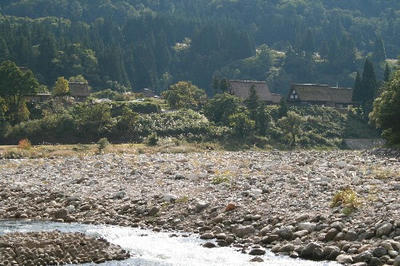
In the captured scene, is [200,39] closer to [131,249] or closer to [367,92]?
[367,92]

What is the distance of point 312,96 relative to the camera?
101 meters

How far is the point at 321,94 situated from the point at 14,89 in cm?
4776

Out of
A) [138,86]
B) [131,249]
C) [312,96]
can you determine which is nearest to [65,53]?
[138,86]

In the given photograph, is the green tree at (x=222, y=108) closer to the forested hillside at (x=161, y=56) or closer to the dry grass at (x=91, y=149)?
the dry grass at (x=91, y=149)

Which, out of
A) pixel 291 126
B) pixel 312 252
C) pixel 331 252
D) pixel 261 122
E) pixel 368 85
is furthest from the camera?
pixel 368 85

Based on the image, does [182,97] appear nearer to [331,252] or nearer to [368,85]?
[368,85]

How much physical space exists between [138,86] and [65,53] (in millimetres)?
27271

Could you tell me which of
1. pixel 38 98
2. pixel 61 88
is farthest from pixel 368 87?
pixel 38 98

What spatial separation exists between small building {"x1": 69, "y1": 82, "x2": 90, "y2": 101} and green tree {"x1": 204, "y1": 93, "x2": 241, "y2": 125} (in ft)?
70.4

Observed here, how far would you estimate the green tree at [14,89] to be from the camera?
75.4 meters

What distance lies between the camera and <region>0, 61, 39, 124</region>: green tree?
7544cm

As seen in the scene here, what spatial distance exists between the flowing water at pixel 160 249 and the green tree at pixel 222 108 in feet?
174

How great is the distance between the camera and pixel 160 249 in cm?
2373

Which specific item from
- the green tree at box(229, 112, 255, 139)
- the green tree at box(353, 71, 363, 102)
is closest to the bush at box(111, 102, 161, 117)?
the green tree at box(229, 112, 255, 139)
